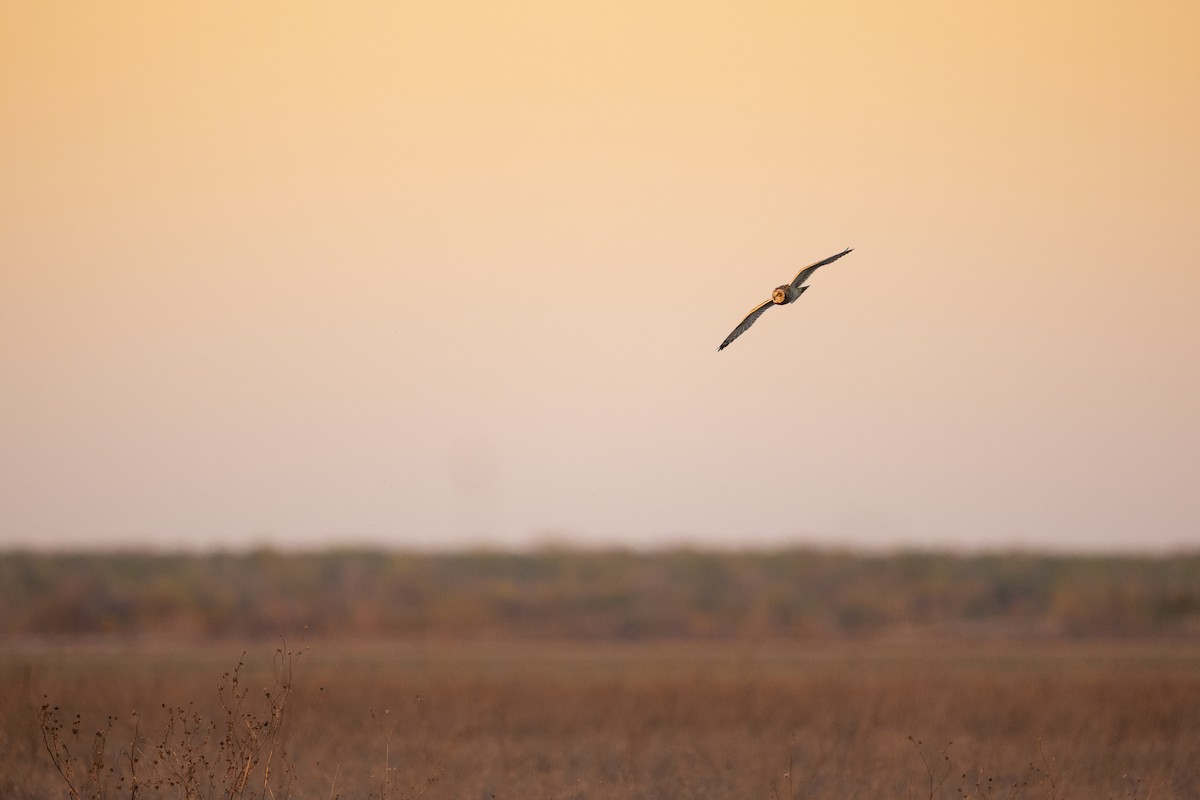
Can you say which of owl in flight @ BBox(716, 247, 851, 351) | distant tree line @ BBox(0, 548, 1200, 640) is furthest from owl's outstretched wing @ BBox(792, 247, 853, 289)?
distant tree line @ BBox(0, 548, 1200, 640)

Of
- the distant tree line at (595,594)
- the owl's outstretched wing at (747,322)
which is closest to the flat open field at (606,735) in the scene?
the owl's outstretched wing at (747,322)

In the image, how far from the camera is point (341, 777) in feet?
46.5

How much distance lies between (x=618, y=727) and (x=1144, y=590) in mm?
36629

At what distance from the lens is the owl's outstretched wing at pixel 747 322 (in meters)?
11.2

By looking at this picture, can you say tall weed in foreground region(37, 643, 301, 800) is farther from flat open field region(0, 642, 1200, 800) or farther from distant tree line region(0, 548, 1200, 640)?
distant tree line region(0, 548, 1200, 640)

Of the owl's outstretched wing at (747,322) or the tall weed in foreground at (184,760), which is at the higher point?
the owl's outstretched wing at (747,322)

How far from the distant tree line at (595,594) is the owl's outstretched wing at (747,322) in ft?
108

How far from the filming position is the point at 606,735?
1773cm

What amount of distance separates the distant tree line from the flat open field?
20.2m

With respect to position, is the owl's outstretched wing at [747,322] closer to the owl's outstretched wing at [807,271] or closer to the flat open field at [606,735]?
the owl's outstretched wing at [807,271]

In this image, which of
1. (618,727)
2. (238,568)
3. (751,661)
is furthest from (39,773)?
(238,568)

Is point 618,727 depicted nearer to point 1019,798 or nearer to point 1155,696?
point 1019,798

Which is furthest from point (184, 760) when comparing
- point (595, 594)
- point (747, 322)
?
point (595, 594)

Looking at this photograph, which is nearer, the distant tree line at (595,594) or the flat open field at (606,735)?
the flat open field at (606,735)
